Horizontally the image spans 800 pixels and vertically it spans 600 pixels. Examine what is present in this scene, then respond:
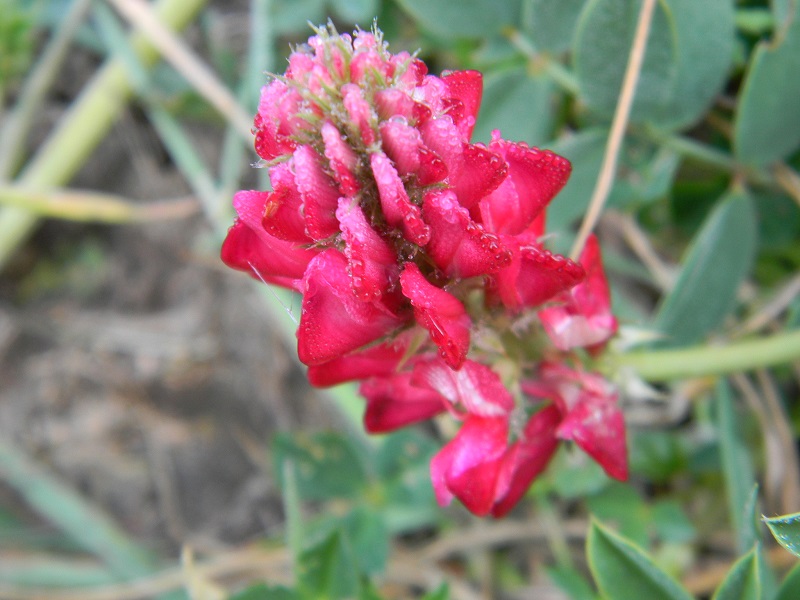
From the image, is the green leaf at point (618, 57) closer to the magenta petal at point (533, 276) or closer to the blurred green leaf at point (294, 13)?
the magenta petal at point (533, 276)

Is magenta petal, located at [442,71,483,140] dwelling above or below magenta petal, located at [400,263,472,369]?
above

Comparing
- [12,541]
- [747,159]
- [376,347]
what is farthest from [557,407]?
[12,541]

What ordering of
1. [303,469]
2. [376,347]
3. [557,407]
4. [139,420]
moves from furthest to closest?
[139,420], [303,469], [557,407], [376,347]

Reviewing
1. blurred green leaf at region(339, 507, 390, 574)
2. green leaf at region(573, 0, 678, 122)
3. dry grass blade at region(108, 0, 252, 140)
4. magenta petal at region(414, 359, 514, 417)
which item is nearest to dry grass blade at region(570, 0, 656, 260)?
green leaf at region(573, 0, 678, 122)

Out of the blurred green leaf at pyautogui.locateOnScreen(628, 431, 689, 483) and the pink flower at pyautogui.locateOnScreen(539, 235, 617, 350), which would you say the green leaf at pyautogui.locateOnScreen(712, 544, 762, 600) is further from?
the blurred green leaf at pyautogui.locateOnScreen(628, 431, 689, 483)

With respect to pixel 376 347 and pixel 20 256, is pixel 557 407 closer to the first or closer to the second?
pixel 376 347

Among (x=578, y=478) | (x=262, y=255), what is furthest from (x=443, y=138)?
(x=578, y=478)

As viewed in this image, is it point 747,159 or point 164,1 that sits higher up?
point 164,1
